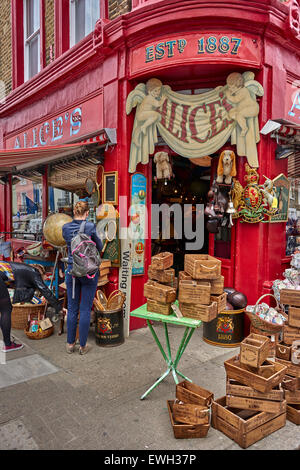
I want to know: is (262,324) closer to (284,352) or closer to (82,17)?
(284,352)

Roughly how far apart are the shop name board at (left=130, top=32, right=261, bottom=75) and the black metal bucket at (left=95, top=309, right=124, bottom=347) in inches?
164

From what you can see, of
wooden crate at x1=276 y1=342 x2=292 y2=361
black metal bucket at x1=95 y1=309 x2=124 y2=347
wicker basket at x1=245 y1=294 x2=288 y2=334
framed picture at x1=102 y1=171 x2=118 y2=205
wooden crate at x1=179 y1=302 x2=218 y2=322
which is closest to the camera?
wooden crate at x1=179 y1=302 x2=218 y2=322

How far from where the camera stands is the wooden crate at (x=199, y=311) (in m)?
3.32

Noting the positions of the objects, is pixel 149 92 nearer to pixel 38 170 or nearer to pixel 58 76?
pixel 58 76

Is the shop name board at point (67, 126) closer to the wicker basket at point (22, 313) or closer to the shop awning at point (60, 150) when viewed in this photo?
the shop awning at point (60, 150)

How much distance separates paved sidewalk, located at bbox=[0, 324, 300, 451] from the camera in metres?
2.85

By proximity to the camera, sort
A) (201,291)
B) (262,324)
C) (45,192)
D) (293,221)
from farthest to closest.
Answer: (45,192) < (293,221) < (262,324) < (201,291)

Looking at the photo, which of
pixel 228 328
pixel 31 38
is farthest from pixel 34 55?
pixel 228 328

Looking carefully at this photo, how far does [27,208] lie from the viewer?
994 centimetres

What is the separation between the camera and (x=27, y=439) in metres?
2.87

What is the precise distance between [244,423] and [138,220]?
3.91 metres

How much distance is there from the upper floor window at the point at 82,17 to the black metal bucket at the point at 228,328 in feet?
23.2

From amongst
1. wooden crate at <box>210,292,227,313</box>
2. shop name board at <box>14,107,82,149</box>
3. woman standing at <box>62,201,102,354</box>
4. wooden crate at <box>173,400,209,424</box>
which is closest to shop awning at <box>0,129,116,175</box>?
shop name board at <box>14,107,82,149</box>

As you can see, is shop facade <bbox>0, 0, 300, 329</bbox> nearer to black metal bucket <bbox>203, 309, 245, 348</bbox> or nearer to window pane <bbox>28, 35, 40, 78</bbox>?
black metal bucket <bbox>203, 309, 245, 348</bbox>
